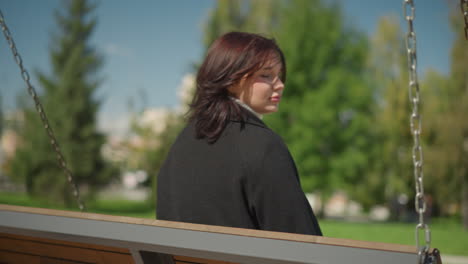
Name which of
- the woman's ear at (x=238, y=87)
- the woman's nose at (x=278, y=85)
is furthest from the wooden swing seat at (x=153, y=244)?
the woman's nose at (x=278, y=85)

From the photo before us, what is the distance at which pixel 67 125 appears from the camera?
27.5 metres

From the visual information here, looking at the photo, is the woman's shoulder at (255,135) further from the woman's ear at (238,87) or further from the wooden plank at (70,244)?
the wooden plank at (70,244)

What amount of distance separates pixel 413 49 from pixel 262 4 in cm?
2685

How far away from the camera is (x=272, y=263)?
1.21 m

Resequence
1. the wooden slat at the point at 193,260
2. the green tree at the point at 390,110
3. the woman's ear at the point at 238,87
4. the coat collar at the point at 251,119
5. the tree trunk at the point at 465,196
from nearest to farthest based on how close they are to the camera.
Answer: the wooden slat at the point at 193,260 < the coat collar at the point at 251,119 < the woman's ear at the point at 238,87 < the tree trunk at the point at 465,196 < the green tree at the point at 390,110

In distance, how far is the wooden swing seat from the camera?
1.13 m

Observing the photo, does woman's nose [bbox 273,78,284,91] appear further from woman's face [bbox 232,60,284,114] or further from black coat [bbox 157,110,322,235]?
black coat [bbox 157,110,322,235]

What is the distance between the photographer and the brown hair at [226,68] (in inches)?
71.7

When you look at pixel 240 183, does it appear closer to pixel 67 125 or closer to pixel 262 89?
pixel 262 89

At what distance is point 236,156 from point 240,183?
0.31ft

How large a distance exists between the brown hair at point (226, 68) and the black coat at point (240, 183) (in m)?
0.09

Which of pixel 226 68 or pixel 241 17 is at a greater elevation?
pixel 241 17

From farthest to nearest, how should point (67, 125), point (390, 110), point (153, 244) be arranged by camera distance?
point (67, 125)
point (390, 110)
point (153, 244)

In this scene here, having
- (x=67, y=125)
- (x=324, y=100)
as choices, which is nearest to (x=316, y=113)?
(x=324, y=100)
